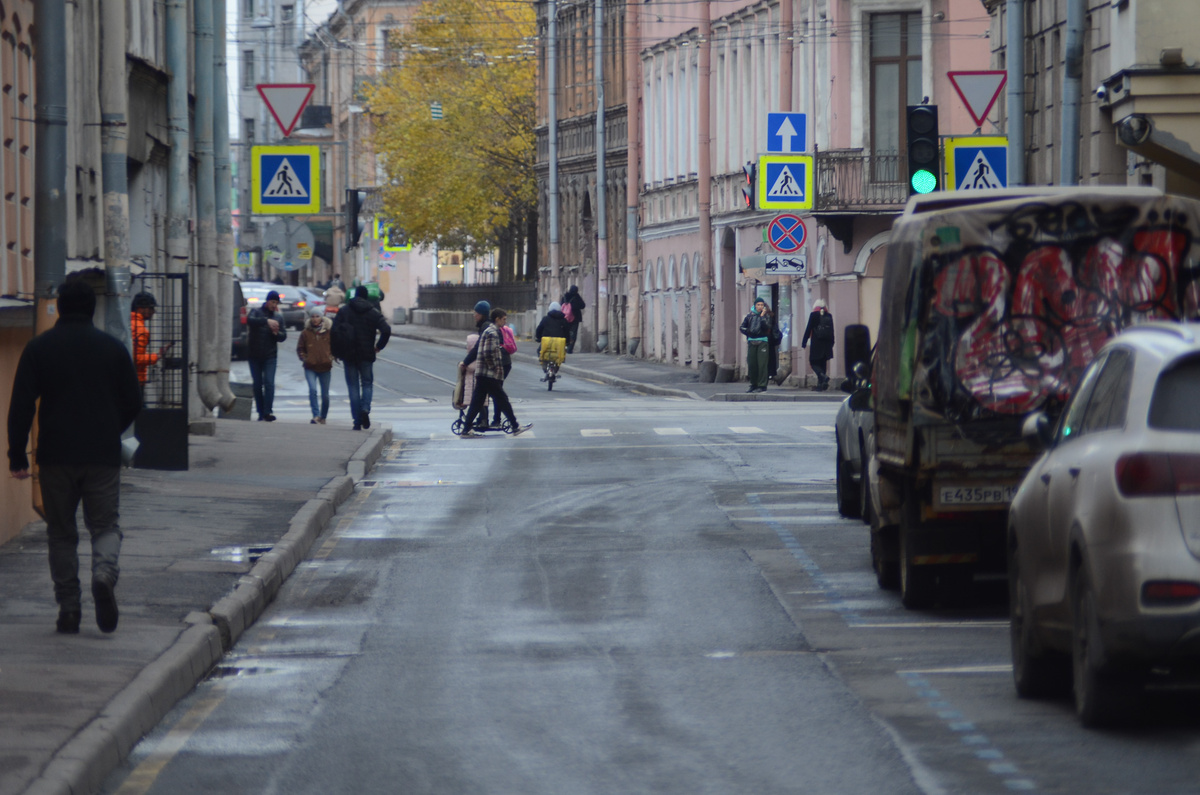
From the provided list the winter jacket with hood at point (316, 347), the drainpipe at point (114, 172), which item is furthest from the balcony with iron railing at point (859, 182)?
the drainpipe at point (114, 172)

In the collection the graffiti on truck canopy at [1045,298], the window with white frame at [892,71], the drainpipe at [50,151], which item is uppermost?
the window with white frame at [892,71]

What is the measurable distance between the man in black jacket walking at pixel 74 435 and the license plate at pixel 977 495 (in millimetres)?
4417

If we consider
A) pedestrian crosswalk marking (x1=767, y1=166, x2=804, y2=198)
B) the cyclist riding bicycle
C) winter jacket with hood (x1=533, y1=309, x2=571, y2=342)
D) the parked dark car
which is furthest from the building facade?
the parked dark car

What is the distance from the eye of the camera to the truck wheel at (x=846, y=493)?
16.8 m

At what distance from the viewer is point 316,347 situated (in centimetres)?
2866

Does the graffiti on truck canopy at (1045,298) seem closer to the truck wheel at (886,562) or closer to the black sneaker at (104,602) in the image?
the truck wheel at (886,562)

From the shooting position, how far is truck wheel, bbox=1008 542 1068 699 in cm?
872

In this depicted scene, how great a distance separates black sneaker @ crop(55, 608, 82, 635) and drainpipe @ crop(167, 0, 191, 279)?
495 inches

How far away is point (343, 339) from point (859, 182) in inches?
584

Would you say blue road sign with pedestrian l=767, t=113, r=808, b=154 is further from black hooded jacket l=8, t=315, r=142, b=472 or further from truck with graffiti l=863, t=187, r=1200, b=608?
black hooded jacket l=8, t=315, r=142, b=472

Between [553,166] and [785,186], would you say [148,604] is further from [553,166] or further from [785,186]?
[553,166]

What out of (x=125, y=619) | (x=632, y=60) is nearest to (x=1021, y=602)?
(x=125, y=619)

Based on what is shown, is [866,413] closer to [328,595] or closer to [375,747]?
[328,595]

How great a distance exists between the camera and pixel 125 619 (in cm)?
1095
